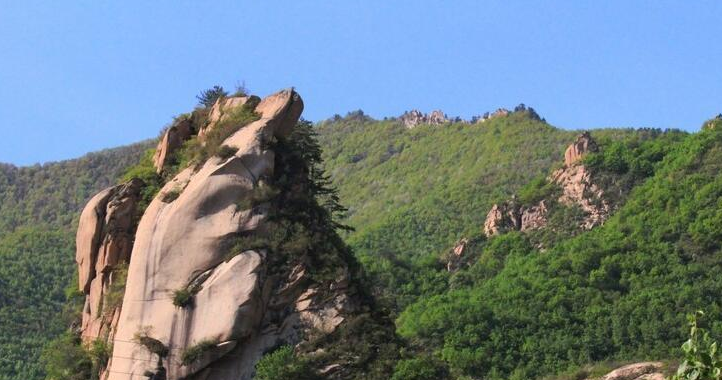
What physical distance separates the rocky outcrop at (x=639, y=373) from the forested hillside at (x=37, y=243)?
1743 cm

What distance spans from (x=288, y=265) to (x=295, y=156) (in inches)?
162

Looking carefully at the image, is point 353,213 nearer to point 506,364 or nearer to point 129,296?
point 506,364

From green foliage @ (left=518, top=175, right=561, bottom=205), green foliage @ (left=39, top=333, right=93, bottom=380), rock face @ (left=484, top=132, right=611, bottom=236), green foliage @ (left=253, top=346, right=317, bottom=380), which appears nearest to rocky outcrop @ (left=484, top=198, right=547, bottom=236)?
rock face @ (left=484, top=132, right=611, bottom=236)

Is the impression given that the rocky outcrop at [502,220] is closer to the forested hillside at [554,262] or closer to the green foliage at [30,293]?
the forested hillside at [554,262]

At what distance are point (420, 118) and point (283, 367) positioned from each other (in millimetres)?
91063

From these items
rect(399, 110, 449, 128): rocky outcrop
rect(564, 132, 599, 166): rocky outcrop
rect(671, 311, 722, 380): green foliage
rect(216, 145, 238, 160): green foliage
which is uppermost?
rect(399, 110, 449, 128): rocky outcrop

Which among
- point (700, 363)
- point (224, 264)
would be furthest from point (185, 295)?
point (700, 363)

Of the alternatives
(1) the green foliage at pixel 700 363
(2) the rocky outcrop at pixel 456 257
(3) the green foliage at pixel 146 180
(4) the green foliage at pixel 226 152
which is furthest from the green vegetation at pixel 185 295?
(2) the rocky outcrop at pixel 456 257

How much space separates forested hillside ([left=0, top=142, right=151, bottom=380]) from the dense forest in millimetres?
133

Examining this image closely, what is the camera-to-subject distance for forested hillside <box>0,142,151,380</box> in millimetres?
62938

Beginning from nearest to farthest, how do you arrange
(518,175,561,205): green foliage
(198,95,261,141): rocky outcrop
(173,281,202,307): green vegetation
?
(173,281,202,307): green vegetation → (198,95,261,141): rocky outcrop → (518,175,561,205): green foliage

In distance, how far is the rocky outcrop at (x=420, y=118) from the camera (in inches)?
4729

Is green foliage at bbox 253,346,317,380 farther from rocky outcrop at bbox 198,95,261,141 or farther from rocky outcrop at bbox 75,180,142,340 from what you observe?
rocky outcrop at bbox 198,95,261,141

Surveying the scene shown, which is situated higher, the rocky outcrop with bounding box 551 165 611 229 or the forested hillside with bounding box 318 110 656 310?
the forested hillside with bounding box 318 110 656 310
